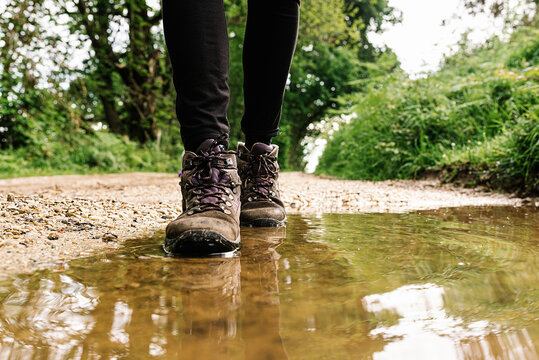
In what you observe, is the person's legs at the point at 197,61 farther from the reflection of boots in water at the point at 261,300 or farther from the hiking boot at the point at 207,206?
the reflection of boots in water at the point at 261,300

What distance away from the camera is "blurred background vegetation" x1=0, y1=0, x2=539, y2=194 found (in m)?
4.25

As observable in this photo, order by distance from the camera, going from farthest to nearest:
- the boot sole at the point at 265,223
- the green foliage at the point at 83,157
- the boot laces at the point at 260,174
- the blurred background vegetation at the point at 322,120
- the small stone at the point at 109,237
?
the green foliage at the point at 83,157
the blurred background vegetation at the point at 322,120
the boot laces at the point at 260,174
the boot sole at the point at 265,223
the small stone at the point at 109,237

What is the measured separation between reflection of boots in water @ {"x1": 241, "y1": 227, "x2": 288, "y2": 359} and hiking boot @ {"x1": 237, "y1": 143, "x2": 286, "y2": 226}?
0.35 meters

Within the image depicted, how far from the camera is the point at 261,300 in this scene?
0.71 m

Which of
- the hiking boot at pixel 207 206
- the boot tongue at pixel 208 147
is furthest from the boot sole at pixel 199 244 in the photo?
the boot tongue at pixel 208 147

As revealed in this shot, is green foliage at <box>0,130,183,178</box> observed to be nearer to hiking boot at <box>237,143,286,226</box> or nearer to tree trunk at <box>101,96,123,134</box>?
tree trunk at <box>101,96,123,134</box>

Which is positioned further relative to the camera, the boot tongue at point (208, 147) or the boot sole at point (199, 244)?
the boot tongue at point (208, 147)

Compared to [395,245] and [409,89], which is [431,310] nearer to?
[395,245]

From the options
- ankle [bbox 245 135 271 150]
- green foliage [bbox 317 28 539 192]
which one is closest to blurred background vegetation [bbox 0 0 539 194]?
green foliage [bbox 317 28 539 192]

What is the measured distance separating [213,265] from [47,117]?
976cm

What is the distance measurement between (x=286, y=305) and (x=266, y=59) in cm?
126

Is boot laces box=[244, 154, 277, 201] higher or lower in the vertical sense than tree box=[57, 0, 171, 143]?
lower

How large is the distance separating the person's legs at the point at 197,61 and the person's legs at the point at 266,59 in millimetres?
328

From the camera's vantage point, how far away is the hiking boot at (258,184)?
1.62 meters
